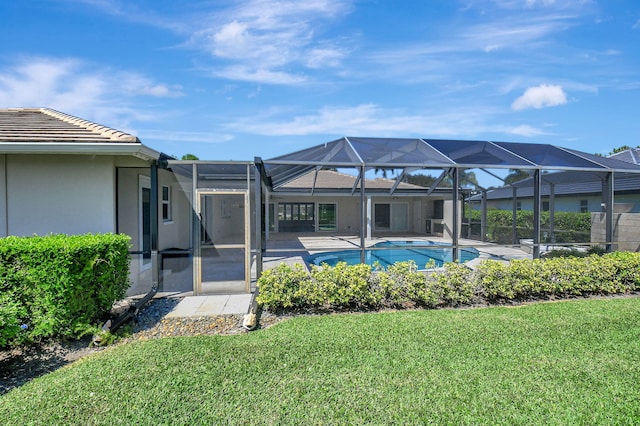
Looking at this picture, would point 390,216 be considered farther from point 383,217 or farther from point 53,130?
point 53,130

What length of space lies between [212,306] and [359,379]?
3.86 metres

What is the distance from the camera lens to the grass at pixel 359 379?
2.95 meters

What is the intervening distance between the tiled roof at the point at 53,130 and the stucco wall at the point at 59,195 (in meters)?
0.46

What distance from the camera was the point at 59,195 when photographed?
657 cm

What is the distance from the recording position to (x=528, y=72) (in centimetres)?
1243

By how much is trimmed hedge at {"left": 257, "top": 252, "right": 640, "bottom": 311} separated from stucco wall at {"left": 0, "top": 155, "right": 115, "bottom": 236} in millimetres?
3760

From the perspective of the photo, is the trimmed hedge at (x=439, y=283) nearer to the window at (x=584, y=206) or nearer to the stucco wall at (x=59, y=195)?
the stucco wall at (x=59, y=195)

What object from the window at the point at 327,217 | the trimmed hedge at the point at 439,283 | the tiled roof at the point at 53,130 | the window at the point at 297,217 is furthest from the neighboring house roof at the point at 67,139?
the window at the point at 327,217

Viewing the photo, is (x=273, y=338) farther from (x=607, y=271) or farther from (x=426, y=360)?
(x=607, y=271)

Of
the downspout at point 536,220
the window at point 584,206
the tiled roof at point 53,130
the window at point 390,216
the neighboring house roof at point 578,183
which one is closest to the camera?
the tiled roof at point 53,130

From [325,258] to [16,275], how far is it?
11.0 m

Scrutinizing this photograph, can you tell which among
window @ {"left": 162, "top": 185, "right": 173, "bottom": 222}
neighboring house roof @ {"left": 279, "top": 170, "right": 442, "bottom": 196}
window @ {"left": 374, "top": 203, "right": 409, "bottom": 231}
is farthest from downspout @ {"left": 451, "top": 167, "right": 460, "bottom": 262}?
window @ {"left": 374, "top": 203, "right": 409, "bottom": 231}

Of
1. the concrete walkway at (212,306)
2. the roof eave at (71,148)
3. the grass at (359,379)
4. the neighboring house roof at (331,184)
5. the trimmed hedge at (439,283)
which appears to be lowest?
the concrete walkway at (212,306)

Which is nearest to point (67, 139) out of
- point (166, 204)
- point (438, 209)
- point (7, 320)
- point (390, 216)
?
point (7, 320)
